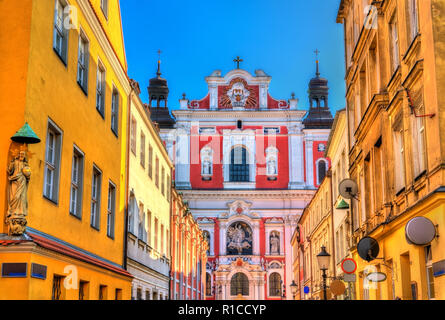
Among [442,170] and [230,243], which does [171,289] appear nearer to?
[442,170]

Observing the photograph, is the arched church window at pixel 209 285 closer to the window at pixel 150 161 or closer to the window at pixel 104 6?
the window at pixel 150 161

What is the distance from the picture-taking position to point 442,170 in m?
10.8

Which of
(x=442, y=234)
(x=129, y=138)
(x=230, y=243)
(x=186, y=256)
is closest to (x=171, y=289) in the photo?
(x=186, y=256)

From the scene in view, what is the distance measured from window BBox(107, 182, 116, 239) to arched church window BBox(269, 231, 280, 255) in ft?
156

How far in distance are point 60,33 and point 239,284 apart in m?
53.0

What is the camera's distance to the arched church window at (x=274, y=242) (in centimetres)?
6588

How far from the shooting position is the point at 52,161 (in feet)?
43.8

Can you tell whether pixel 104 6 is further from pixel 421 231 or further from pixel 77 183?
pixel 421 231

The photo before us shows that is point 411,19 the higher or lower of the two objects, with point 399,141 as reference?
higher

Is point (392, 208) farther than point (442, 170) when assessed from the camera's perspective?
Yes

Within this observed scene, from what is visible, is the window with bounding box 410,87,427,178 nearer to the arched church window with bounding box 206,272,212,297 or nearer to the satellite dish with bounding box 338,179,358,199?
the satellite dish with bounding box 338,179,358,199

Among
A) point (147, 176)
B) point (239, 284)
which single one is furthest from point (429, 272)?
point (239, 284)

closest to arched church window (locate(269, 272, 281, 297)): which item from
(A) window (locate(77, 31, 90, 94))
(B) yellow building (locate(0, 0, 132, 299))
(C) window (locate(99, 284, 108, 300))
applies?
(B) yellow building (locate(0, 0, 132, 299))
